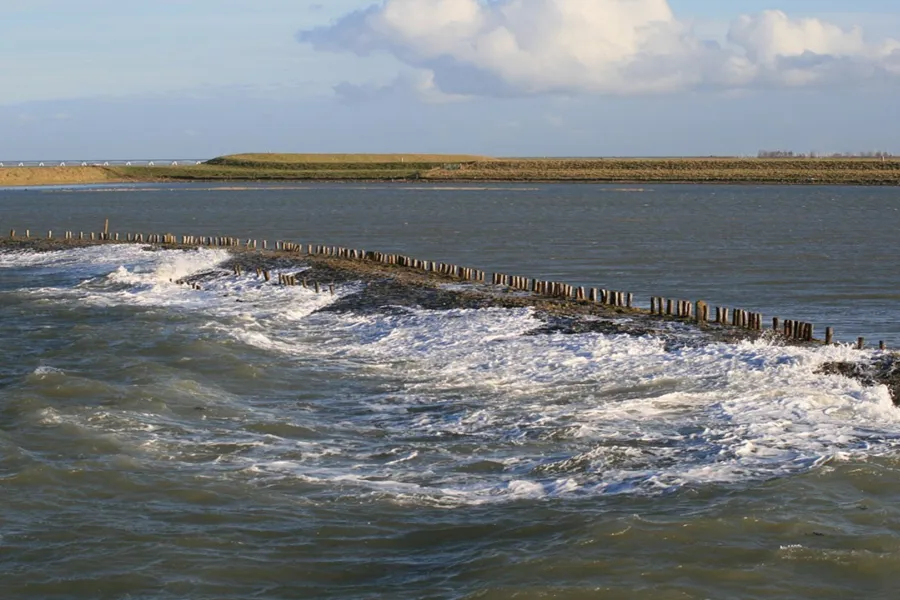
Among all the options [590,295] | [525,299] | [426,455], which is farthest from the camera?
[525,299]

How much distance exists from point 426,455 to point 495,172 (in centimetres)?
13928

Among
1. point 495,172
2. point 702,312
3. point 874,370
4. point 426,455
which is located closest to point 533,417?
point 426,455

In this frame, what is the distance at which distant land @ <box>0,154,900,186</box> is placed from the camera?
467 ft

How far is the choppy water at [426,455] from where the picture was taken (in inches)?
475

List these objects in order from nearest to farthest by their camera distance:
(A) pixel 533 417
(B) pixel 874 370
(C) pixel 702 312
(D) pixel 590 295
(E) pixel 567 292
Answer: (A) pixel 533 417 < (B) pixel 874 370 < (C) pixel 702 312 < (D) pixel 590 295 < (E) pixel 567 292

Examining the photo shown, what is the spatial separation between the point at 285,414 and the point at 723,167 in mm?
145098

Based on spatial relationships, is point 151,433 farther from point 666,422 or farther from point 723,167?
point 723,167

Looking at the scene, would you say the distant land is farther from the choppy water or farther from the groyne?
the choppy water

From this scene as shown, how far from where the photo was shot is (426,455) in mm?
16562

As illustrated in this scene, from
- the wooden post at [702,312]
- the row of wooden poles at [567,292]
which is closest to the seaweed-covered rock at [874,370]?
the wooden post at [702,312]

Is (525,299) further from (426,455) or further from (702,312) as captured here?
(426,455)

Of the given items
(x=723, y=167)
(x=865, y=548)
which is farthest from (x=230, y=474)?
(x=723, y=167)

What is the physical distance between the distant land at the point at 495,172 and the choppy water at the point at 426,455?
4354 inches

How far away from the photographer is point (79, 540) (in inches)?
516
